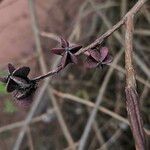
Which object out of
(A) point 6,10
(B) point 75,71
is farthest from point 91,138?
(A) point 6,10

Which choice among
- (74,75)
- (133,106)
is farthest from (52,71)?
(74,75)

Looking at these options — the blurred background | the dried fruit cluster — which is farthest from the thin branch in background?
the blurred background

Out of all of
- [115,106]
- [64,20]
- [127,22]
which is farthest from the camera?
[64,20]

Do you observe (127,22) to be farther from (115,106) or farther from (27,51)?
(27,51)

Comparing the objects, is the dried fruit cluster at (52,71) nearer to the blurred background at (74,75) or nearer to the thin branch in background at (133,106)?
the thin branch in background at (133,106)

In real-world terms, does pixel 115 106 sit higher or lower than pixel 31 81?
lower

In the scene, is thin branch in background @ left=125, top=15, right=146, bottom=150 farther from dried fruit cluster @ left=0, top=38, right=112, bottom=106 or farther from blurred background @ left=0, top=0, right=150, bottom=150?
blurred background @ left=0, top=0, right=150, bottom=150
